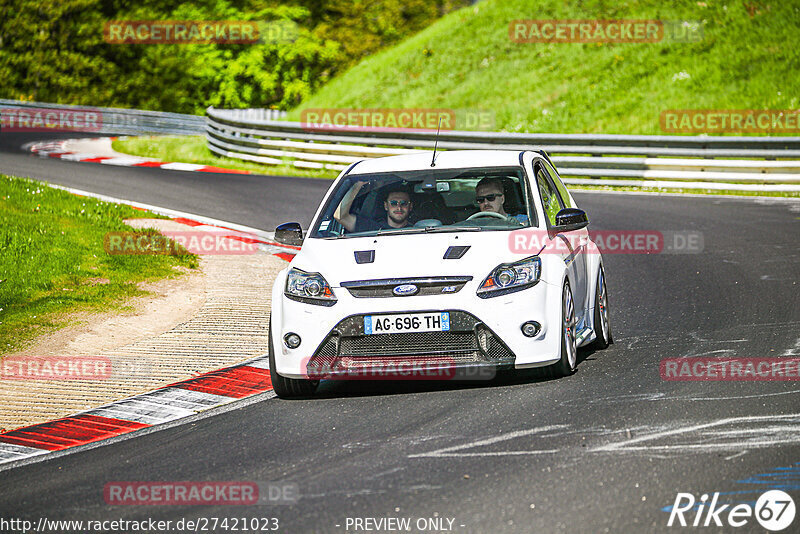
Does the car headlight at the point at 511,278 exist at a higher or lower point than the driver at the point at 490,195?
lower

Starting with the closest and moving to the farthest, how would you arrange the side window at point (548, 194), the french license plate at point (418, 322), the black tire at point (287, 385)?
the french license plate at point (418, 322) < the black tire at point (287, 385) < the side window at point (548, 194)

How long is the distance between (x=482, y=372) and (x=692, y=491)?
2365 millimetres

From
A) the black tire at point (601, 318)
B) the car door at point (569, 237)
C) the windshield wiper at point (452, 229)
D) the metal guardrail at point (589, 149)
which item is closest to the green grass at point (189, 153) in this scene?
the metal guardrail at point (589, 149)

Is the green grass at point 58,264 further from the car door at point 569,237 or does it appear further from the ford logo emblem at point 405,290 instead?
the car door at point 569,237

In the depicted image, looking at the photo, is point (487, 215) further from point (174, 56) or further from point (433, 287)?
point (174, 56)

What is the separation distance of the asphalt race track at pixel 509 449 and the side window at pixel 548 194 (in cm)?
114

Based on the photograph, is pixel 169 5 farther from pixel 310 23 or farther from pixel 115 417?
pixel 115 417

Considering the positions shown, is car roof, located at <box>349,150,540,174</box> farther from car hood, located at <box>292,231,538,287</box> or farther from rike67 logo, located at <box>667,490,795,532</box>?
rike67 logo, located at <box>667,490,795,532</box>

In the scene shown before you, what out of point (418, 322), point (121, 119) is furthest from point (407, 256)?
point (121, 119)

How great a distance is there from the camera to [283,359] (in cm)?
793

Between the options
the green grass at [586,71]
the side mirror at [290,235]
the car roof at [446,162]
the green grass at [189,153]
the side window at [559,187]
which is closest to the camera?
the side mirror at [290,235]

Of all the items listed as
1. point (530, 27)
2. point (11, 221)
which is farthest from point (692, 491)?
point (530, 27)

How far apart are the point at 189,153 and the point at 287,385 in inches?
1022

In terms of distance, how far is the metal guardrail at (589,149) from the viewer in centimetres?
2206
